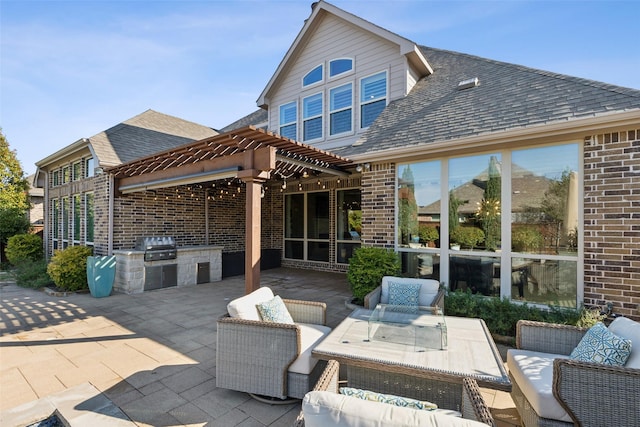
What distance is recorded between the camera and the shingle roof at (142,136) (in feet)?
27.1

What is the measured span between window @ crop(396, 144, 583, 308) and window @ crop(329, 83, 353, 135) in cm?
307

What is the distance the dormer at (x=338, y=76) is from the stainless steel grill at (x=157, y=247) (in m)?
4.91

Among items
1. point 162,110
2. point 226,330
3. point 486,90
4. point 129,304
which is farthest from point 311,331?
point 162,110

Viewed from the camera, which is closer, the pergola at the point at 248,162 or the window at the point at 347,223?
the pergola at the point at 248,162

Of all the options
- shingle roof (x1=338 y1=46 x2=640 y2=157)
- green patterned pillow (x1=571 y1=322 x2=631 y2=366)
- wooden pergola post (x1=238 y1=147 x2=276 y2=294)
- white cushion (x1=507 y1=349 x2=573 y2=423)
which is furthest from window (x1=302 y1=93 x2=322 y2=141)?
green patterned pillow (x1=571 y1=322 x2=631 y2=366)

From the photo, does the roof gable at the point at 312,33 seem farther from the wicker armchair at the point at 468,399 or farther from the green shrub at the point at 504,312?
the wicker armchair at the point at 468,399

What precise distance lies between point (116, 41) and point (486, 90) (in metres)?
8.39

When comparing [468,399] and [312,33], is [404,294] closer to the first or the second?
[468,399]

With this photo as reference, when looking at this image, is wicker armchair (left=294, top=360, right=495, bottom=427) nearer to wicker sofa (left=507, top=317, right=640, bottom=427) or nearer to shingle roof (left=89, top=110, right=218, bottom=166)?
wicker sofa (left=507, top=317, right=640, bottom=427)

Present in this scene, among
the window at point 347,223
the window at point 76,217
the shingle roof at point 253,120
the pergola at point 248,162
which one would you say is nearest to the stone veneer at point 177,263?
the pergola at point 248,162

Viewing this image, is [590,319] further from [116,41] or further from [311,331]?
[116,41]

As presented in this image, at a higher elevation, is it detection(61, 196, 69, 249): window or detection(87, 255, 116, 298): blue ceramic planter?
detection(61, 196, 69, 249): window

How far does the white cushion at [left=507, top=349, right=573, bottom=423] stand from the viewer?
2188 mm

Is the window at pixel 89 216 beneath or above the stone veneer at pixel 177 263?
above
